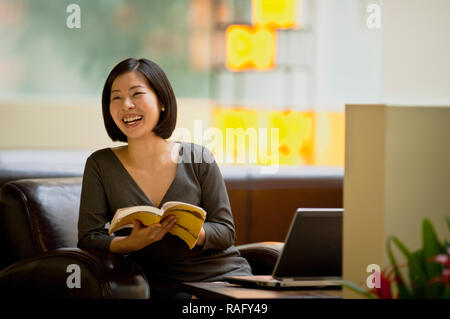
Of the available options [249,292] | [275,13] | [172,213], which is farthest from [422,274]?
[275,13]

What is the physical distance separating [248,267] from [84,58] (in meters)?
1.94

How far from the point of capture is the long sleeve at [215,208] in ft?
7.06

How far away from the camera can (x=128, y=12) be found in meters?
4.01

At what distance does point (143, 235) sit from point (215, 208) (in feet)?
1.14

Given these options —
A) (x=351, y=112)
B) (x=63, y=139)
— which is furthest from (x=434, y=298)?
(x=63, y=139)

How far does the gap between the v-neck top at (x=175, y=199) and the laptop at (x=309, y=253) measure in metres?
0.39

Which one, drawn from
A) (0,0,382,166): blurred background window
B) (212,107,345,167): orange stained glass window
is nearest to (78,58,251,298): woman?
(0,0,382,166): blurred background window

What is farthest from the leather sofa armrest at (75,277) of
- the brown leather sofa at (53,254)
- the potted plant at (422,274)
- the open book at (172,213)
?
the potted plant at (422,274)

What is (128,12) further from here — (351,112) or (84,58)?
(351,112)

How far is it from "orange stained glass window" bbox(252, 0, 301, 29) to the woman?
241cm

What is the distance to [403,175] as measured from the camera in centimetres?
130

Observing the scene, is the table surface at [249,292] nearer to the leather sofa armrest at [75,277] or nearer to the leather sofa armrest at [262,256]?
the leather sofa armrest at [75,277]

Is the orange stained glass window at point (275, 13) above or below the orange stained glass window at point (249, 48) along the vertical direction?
above
